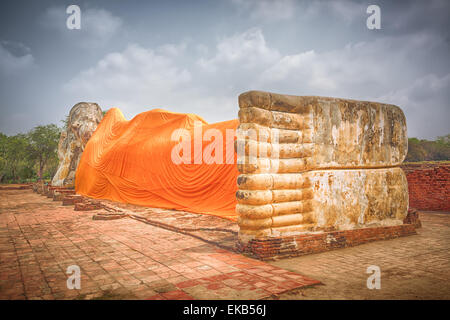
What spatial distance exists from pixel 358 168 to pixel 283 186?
1904mm

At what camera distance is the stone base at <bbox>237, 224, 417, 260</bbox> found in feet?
14.6

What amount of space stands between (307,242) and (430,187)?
7767 millimetres

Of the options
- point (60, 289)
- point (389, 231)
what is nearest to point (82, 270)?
point (60, 289)

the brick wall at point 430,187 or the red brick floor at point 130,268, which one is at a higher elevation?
the brick wall at point 430,187

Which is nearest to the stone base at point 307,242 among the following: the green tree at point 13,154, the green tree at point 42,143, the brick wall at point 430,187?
the brick wall at point 430,187

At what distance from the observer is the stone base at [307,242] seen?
445 cm

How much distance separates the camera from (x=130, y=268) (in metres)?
3.89

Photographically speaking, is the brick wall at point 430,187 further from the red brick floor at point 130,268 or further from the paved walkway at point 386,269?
the red brick floor at point 130,268

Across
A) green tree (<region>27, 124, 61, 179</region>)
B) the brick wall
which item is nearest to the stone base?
the brick wall

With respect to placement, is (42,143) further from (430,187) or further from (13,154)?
(430,187)

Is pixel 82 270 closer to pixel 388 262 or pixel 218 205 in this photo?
pixel 388 262

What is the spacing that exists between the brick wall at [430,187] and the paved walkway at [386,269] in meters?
4.45

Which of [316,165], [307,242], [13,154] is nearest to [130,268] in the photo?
[307,242]

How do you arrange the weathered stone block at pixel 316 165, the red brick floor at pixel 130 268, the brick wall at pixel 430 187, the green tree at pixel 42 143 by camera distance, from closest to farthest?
1. the red brick floor at pixel 130 268
2. the weathered stone block at pixel 316 165
3. the brick wall at pixel 430 187
4. the green tree at pixel 42 143
